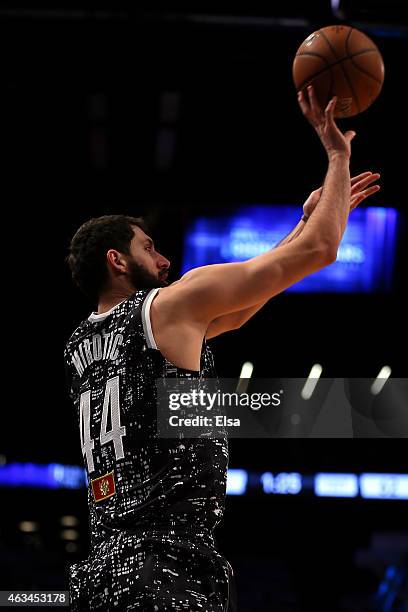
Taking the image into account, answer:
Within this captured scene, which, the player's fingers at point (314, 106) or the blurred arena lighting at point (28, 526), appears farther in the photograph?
the blurred arena lighting at point (28, 526)

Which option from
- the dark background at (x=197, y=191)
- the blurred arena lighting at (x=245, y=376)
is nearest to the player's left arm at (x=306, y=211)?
the dark background at (x=197, y=191)

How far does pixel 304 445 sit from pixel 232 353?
233 cm

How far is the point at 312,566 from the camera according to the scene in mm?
13531

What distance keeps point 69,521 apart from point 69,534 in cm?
88

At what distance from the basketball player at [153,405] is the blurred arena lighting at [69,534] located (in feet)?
41.7

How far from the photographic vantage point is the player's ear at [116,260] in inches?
118

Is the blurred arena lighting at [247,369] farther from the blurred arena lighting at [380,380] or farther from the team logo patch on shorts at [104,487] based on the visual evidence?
the team logo patch on shorts at [104,487]

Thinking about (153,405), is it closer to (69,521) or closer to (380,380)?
(380,380)

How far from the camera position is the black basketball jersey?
244cm

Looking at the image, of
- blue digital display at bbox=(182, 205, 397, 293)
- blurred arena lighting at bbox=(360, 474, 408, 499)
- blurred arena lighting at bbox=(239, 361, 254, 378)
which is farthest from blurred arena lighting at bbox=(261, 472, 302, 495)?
blue digital display at bbox=(182, 205, 397, 293)

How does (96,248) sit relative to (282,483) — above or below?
above

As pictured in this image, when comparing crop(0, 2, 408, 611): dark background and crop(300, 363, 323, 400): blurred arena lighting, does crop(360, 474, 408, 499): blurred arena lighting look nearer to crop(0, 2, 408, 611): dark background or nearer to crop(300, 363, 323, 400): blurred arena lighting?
crop(0, 2, 408, 611): dark background

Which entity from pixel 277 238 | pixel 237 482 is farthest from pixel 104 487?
pixel 237 482

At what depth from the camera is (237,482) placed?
41.8 feet
